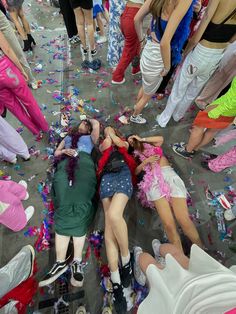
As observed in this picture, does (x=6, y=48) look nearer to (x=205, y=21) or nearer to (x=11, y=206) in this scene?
(x=11, y=206)

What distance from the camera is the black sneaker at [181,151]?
10.5 ft

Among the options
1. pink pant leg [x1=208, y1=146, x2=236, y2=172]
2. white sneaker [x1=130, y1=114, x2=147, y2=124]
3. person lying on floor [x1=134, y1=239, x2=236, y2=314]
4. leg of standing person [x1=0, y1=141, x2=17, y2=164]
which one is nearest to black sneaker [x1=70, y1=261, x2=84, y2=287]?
person lying on floor [x1=134, y1=239, x2=236, y2=314]

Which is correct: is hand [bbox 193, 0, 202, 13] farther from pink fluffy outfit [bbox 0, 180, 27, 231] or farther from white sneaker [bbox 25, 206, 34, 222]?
white sneaker [bbox 25, 206, 34, 222]

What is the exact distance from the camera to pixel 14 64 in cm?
247

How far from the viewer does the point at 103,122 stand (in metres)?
3.60

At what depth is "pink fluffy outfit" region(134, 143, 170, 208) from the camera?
2.38 m

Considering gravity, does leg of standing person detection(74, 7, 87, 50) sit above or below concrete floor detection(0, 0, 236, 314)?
above

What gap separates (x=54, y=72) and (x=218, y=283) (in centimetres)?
418

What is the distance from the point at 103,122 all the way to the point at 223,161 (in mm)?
1786

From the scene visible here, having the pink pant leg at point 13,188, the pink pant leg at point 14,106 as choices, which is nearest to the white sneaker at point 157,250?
the pink pant leg at point 13,188

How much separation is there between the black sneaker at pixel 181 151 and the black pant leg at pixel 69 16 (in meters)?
2.94

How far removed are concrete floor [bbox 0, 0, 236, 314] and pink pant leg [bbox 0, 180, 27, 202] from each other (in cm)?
19

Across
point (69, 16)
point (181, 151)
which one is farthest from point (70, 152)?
point (69, 16)

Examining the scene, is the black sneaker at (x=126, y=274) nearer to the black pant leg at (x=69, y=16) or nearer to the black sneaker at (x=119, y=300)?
the black sneaker at (x=119, y=300)
